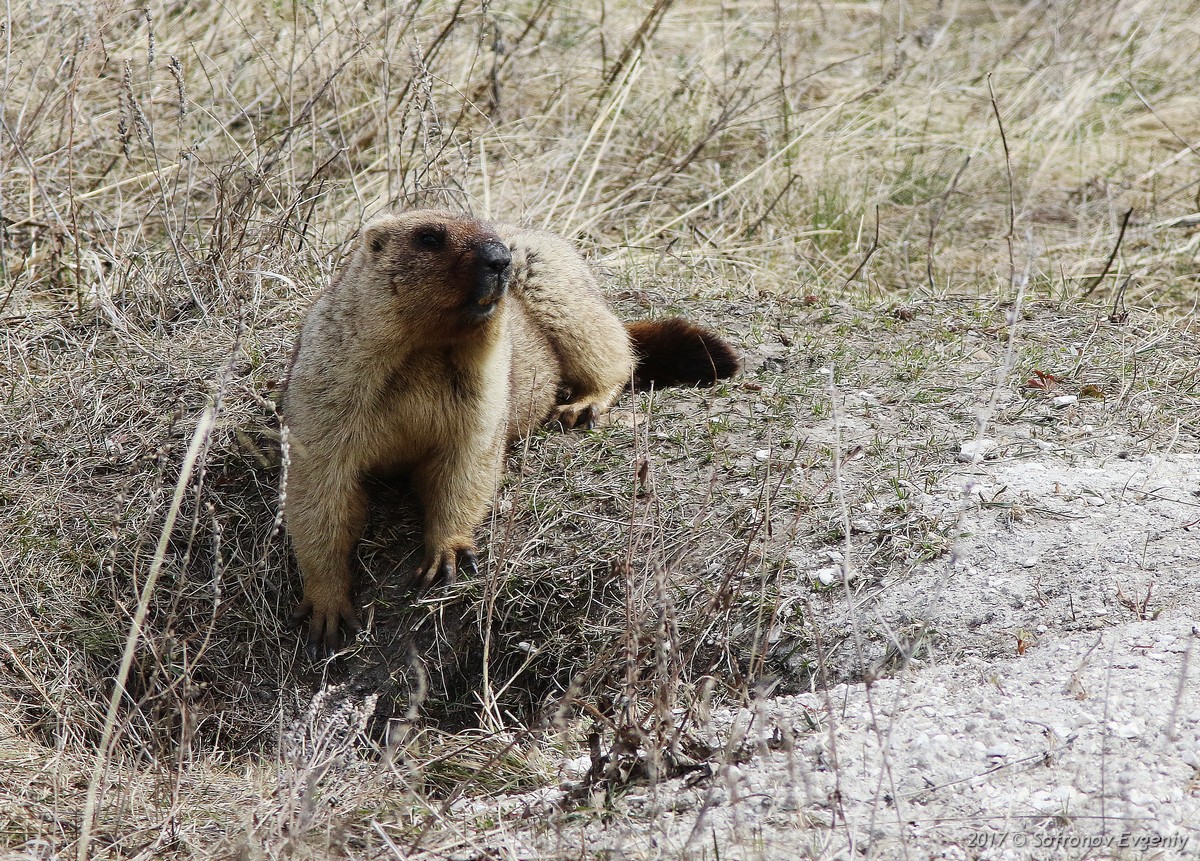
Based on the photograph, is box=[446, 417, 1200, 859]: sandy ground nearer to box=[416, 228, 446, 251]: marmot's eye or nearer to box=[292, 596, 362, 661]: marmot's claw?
box=[292, 596, 362, 661]: marmot's claw

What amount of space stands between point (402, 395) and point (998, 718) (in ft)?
7.87

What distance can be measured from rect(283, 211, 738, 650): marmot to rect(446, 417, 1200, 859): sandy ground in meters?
1.41

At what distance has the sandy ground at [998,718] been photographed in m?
3.00

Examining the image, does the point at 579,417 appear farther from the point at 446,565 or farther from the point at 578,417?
the point at 446,565

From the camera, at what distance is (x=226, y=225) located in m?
6.09

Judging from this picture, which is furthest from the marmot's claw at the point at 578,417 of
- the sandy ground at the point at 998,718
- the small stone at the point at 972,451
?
the small stone at the point at 972,451

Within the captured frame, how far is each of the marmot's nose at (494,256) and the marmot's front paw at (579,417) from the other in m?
1.29

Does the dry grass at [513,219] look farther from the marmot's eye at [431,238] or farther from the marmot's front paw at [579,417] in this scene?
the marmot's eye at [431,238]

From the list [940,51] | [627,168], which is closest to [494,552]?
[627,168]

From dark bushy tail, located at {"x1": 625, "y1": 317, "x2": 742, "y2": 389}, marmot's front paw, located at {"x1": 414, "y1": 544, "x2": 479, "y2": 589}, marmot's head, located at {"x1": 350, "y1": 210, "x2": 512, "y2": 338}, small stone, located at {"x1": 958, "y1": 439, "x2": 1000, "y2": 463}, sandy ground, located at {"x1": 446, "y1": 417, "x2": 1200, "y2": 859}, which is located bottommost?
marmot's front paw, located at {"x1": 414, "y1": 544, "x2": 479, "y2": 589}

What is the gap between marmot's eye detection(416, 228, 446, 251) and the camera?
4.30 meters

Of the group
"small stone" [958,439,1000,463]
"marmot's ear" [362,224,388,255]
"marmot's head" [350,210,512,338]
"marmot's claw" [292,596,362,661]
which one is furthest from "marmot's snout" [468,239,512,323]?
"small stone" [958,439,1000,463]

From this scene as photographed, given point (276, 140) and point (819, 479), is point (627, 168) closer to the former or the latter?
point (276, 140)

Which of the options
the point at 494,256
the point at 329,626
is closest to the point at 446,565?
the point at 329,626
